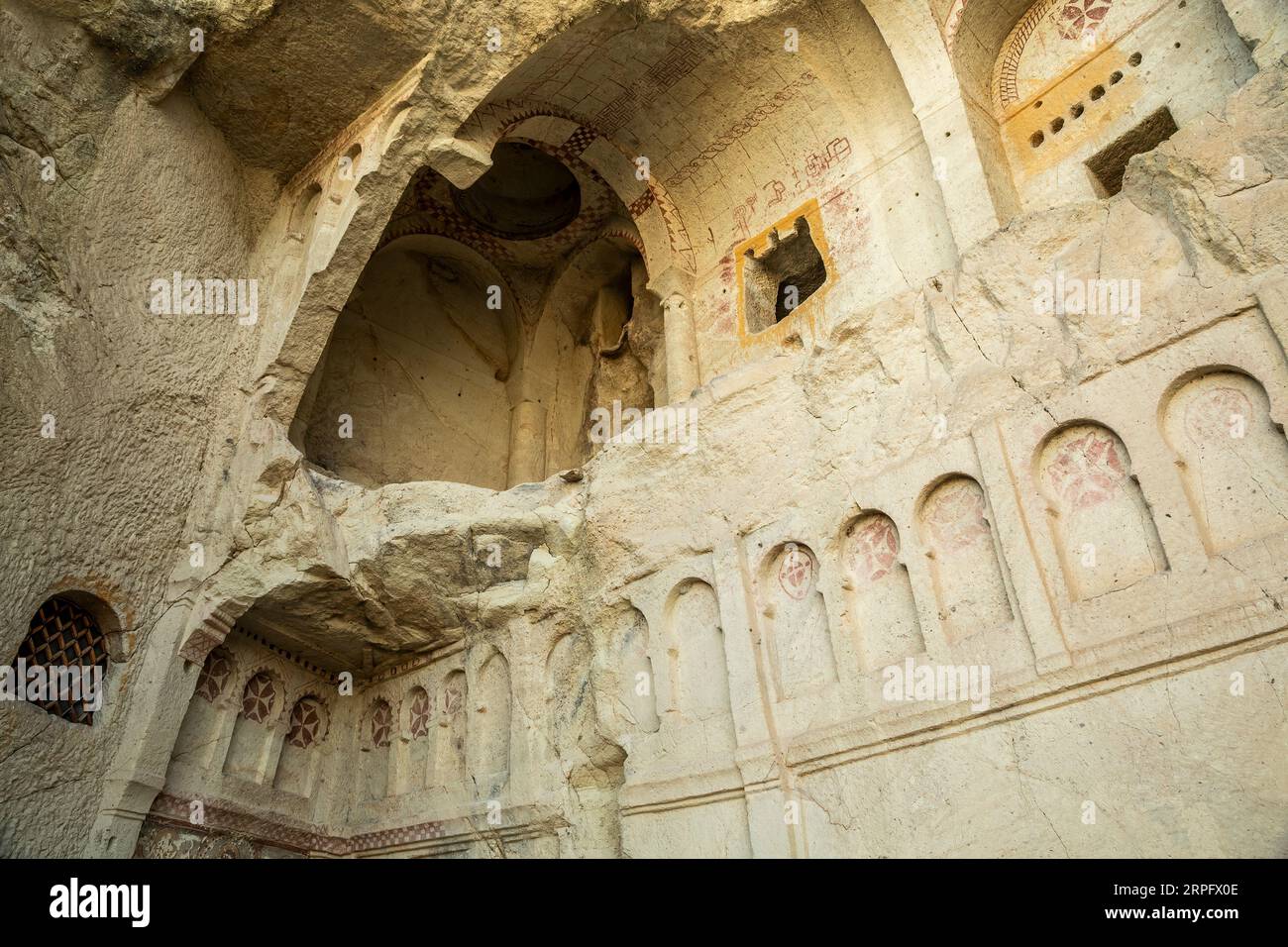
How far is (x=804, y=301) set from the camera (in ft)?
30.1

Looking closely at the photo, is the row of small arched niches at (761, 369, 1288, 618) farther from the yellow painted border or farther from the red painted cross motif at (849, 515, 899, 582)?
the yellow painted border

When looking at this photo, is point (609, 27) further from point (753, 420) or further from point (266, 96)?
point (753, 420)

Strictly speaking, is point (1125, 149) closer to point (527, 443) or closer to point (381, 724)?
point (527, 443)

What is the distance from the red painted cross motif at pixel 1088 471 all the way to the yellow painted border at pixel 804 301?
12.3ft

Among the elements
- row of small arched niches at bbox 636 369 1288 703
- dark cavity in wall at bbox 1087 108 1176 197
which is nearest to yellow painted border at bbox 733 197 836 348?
dark cavity in wall at bbox 1087 108 1176 197

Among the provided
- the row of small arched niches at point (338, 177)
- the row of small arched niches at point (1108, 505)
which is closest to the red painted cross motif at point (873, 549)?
the row of small arched niches at point (1108, 505)

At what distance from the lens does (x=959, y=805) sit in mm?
4844

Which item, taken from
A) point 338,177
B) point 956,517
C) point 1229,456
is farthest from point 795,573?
point 338,177

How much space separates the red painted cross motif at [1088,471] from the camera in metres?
5.05

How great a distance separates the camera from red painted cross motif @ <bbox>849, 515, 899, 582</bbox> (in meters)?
5.77

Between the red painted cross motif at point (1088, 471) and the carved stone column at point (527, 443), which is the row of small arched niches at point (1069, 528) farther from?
the carved stone column at point (527, 443)

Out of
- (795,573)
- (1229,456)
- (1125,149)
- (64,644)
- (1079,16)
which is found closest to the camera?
(1229,456)

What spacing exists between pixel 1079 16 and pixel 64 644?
347 inches

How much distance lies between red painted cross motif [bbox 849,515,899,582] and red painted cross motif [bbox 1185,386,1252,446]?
5.32 feet
